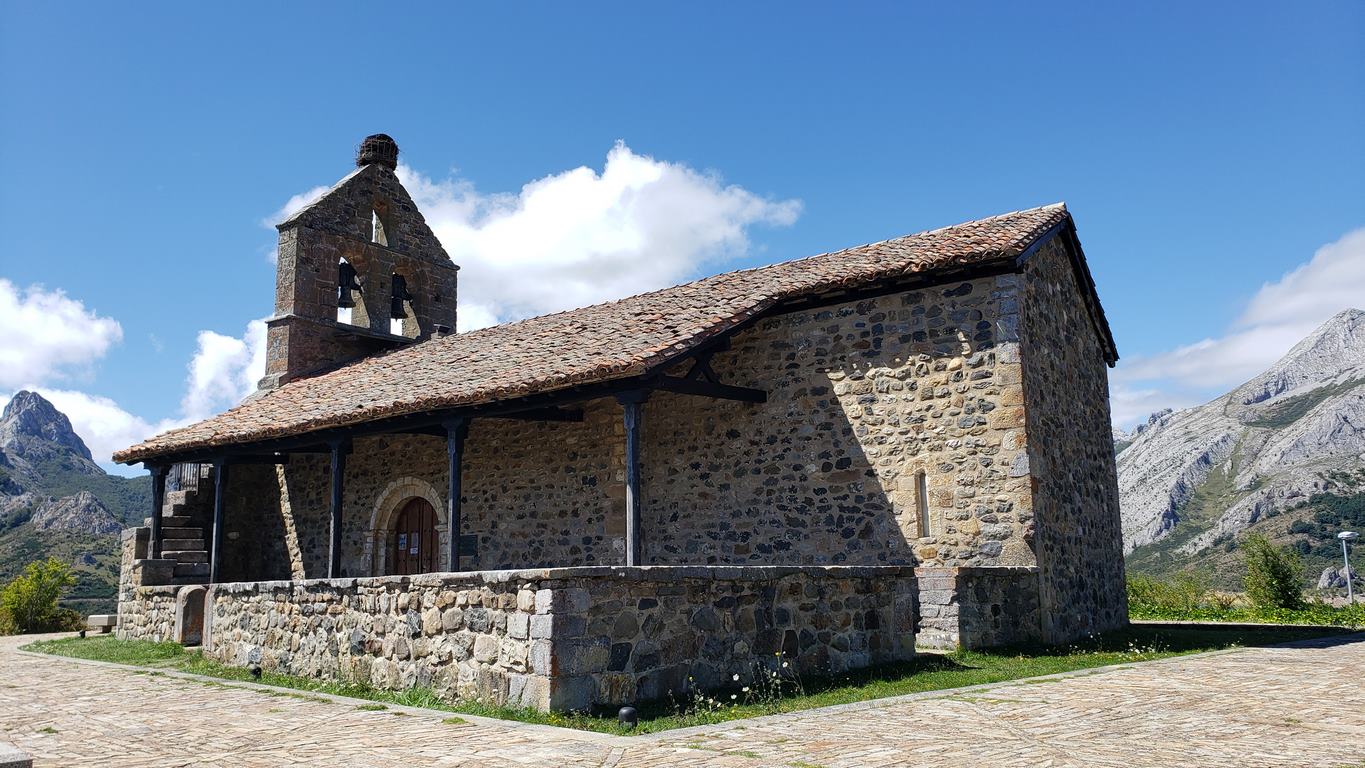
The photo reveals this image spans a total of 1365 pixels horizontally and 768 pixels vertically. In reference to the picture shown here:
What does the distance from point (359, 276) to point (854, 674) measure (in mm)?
14182

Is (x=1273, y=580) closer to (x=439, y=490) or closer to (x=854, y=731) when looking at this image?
(x=439, y=490)

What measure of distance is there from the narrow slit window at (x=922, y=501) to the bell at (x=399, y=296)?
12293 mm

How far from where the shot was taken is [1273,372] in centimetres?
8425

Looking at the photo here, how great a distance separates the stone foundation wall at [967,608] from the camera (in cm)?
919

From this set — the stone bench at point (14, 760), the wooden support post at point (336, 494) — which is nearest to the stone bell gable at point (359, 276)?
the wooden support post at point (336, 494)

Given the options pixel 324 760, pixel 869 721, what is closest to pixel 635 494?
pixel 869 721

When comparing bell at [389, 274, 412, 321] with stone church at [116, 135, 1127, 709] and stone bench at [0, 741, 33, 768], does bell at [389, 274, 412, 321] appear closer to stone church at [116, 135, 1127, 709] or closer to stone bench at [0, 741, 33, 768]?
stone church at [116, 135, 1127, 709]

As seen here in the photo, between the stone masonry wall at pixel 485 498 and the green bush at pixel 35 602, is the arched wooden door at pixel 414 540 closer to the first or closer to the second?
the stone masonry wall at pixel 485 498

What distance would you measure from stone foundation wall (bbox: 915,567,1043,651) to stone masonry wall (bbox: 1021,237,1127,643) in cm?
60

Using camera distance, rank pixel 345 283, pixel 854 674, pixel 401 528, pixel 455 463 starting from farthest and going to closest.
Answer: pixel 345 283, pixel 401 528, pixel 455 463, pixel 854 674

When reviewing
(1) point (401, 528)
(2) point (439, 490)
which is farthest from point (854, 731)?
(1) point (401, 528)

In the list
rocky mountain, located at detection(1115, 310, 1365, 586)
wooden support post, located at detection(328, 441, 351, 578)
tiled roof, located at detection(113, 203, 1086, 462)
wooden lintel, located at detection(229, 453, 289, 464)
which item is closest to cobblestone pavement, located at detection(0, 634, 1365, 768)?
tiled roof, located at detection(113, 203, 1086, 462)

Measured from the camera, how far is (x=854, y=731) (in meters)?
5.59

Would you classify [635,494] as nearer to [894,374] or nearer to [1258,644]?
[894,374]
